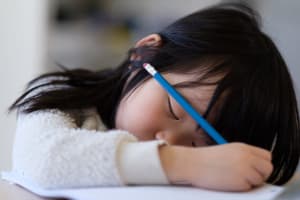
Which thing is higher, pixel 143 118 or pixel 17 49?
pixel 143 118

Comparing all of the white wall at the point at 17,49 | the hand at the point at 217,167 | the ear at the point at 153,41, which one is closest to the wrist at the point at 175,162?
the hand at the point at 217,167

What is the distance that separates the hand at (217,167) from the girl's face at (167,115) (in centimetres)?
10

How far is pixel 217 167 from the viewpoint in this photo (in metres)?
0.49

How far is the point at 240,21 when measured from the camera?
2.28ft

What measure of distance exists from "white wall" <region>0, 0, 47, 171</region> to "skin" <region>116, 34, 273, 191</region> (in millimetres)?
1060

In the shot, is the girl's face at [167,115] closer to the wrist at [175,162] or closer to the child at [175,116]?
the child at [175,116]

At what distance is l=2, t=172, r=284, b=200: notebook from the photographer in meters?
0.46

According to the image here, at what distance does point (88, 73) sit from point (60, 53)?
1039 millimetres

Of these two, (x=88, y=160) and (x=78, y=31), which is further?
(x=78, y=31)

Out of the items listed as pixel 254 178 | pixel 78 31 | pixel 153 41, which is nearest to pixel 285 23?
pixel 78 31

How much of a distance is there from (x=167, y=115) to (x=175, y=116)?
0.01m

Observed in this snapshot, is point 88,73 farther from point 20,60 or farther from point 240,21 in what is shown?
point 20,60

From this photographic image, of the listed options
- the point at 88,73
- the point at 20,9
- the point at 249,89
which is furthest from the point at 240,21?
the point at 20,9

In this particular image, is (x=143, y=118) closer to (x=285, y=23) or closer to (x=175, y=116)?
(x=175, y=116)
